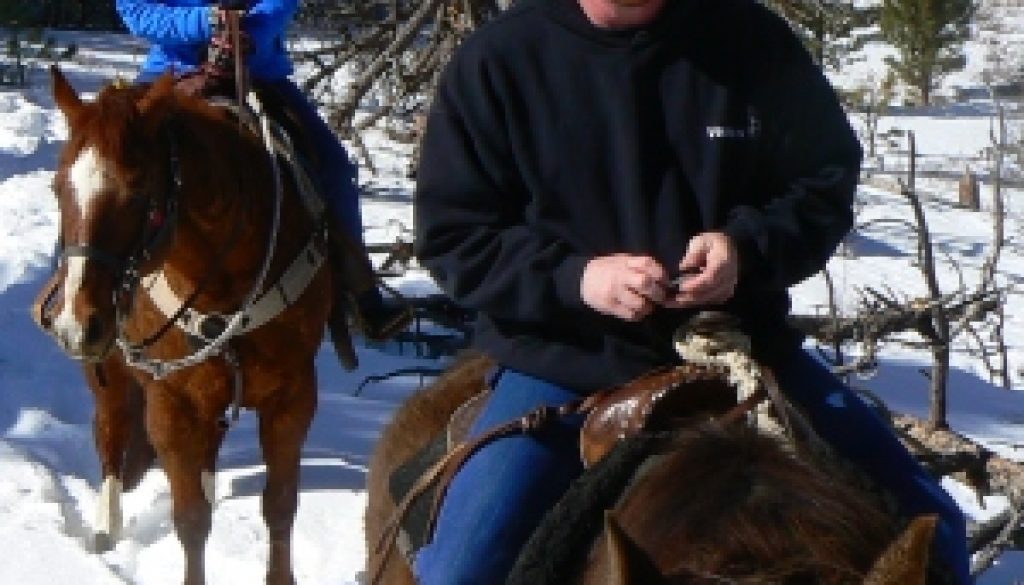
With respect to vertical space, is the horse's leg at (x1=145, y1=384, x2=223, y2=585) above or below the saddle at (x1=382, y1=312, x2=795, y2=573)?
below

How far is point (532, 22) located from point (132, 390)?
3.55 metres

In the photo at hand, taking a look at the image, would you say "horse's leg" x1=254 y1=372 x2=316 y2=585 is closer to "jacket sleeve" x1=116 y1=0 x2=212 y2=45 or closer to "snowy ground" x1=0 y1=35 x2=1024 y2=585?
"snowy ground" x1=0 y1=35 x2=1024 y2=585

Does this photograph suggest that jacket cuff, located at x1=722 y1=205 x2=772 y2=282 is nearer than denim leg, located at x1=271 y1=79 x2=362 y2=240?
Yes

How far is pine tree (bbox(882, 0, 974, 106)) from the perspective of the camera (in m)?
30.9

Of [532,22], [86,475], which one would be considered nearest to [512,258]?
[532,22]

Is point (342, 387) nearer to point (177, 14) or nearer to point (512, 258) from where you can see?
point (177, 14)

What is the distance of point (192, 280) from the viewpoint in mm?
4402

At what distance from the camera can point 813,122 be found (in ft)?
8.93

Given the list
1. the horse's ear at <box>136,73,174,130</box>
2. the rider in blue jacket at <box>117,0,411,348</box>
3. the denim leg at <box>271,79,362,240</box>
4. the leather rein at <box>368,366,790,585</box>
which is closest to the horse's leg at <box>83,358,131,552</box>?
the rider in blue jacket at <box>117,0,411,348</box>

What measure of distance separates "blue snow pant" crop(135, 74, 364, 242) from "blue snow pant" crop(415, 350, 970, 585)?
9.04ft

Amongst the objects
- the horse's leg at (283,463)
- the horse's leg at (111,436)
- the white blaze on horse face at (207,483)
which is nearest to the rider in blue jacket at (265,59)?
the horse's leg at (283,463)

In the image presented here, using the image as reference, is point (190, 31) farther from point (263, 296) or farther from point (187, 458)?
point (187, 458)

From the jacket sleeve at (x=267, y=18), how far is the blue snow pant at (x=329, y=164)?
194mm

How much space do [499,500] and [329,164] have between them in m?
3.15
